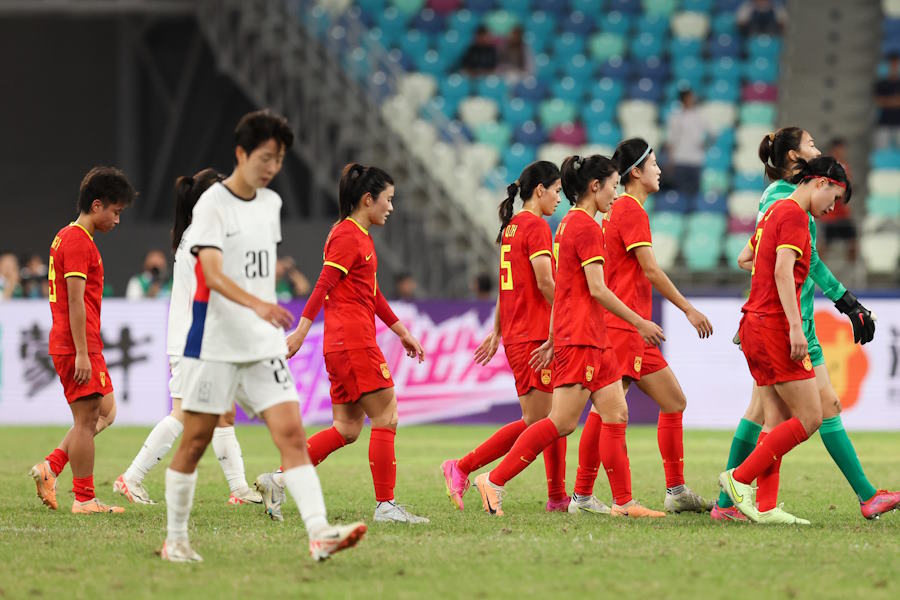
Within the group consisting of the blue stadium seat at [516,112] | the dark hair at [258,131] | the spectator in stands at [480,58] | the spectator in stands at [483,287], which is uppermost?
the spectator in stands at [480,58]

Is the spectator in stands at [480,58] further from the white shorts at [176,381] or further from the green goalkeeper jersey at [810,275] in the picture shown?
the green goalkeeper jersey at [810,275]

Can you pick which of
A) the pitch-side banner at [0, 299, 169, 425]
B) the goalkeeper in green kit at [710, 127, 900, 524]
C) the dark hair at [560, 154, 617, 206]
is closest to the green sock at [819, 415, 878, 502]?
the goalkeeper in green kit at [710, 127, 900, 524]

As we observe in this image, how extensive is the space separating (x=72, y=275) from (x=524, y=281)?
115 inches

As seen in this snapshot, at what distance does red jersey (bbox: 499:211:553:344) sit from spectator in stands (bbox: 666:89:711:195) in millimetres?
11653

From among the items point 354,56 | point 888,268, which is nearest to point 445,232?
point 354,56

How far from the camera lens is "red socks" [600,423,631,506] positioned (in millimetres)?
8609

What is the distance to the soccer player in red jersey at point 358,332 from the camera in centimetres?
839

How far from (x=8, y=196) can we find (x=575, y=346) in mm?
19217

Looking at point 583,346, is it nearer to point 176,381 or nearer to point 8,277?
point 176,381

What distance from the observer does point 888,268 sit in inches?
784

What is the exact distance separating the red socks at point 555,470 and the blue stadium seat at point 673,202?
1221 cm

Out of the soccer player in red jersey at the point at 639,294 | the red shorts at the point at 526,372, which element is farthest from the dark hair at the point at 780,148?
the red shorts at the point at 526,372

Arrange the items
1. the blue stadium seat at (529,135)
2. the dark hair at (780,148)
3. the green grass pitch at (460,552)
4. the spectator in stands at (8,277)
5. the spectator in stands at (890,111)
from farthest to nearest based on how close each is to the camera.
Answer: the blue stadium seat at (529,135)
the spectator in stands at (890,111)
the spectator in stands at (8,277)
the dark hair at (780,148)
the green grass pitch at (460,552)

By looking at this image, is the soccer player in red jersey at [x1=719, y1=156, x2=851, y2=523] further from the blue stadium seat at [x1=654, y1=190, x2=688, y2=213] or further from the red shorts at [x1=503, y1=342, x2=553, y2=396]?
the blue stadium seat at [x1=654, y1=190, x2=688, y2=213]
